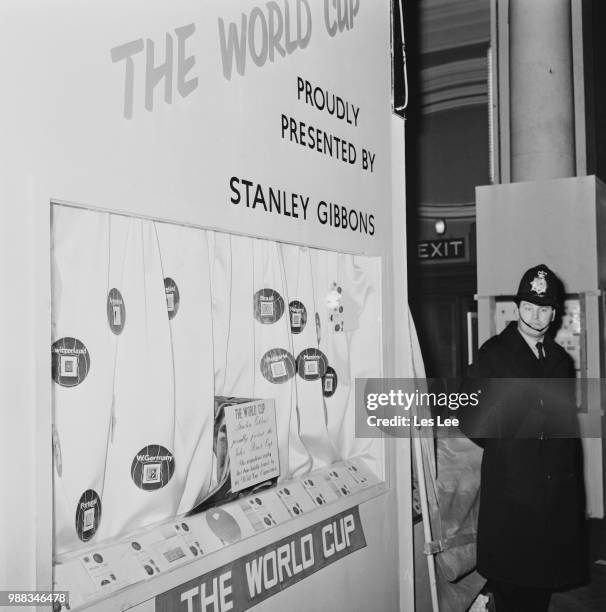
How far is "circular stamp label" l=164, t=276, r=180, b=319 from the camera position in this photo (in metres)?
1.98

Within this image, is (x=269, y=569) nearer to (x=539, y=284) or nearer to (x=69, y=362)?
(x=69, y=362)

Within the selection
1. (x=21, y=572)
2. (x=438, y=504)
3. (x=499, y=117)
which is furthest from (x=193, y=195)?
(x=499, y=117)

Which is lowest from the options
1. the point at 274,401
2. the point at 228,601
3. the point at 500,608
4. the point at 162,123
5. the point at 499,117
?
the point at 500,608

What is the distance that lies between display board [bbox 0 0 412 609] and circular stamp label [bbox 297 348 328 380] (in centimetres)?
5

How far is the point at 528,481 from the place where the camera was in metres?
2.91

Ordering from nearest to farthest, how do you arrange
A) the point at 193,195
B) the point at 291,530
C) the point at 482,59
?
the point at 193,195
the point at 291,530
the point at 482,59

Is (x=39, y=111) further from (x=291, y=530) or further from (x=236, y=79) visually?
(x=291, y=530)

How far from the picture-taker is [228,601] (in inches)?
80.2

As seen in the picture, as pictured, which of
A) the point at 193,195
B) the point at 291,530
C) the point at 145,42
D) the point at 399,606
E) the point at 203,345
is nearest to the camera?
the point at 145,42

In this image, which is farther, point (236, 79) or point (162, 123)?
point (236, 79)

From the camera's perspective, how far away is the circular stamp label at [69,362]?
5.39 feet

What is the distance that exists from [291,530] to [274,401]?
43 centimetres

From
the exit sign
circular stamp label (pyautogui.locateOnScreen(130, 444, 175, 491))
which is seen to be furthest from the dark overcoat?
the exit sign

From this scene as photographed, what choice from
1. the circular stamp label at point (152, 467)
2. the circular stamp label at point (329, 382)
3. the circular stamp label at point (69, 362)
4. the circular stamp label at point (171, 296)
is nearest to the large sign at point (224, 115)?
the circular stamp label at point (171, 296)
